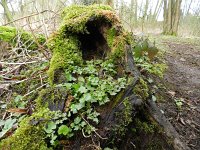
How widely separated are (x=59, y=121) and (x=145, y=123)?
0.88 m

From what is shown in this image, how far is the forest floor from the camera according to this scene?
3.08 m

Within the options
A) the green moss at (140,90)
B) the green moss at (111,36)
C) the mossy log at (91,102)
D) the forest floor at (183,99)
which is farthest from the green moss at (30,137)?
the forest floor at (183,99)

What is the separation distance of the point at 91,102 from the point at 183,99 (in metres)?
2.19

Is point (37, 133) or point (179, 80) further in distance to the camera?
point (179, 80)

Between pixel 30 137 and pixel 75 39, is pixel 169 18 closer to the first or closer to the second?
pixel 75 39

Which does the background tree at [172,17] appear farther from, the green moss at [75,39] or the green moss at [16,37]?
the green moss at [75,39]

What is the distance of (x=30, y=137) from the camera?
2021mm

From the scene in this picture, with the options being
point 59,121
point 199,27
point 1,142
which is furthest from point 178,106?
point 199,27

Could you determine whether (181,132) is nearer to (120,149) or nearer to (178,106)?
(178,106)

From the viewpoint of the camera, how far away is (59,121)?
2.07m

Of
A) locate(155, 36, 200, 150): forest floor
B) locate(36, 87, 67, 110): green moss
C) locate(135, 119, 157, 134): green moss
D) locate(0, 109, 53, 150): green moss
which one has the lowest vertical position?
locate(155, 36, 200, 150): forest floor

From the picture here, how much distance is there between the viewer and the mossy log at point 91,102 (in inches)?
80.7

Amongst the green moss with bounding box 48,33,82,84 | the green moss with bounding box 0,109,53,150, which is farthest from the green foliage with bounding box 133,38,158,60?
the green moss with bounding box 0,109,53,150

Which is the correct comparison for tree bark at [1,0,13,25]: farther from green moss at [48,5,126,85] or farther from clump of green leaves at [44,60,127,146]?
clump of green leaves at [44,60,127,146]
